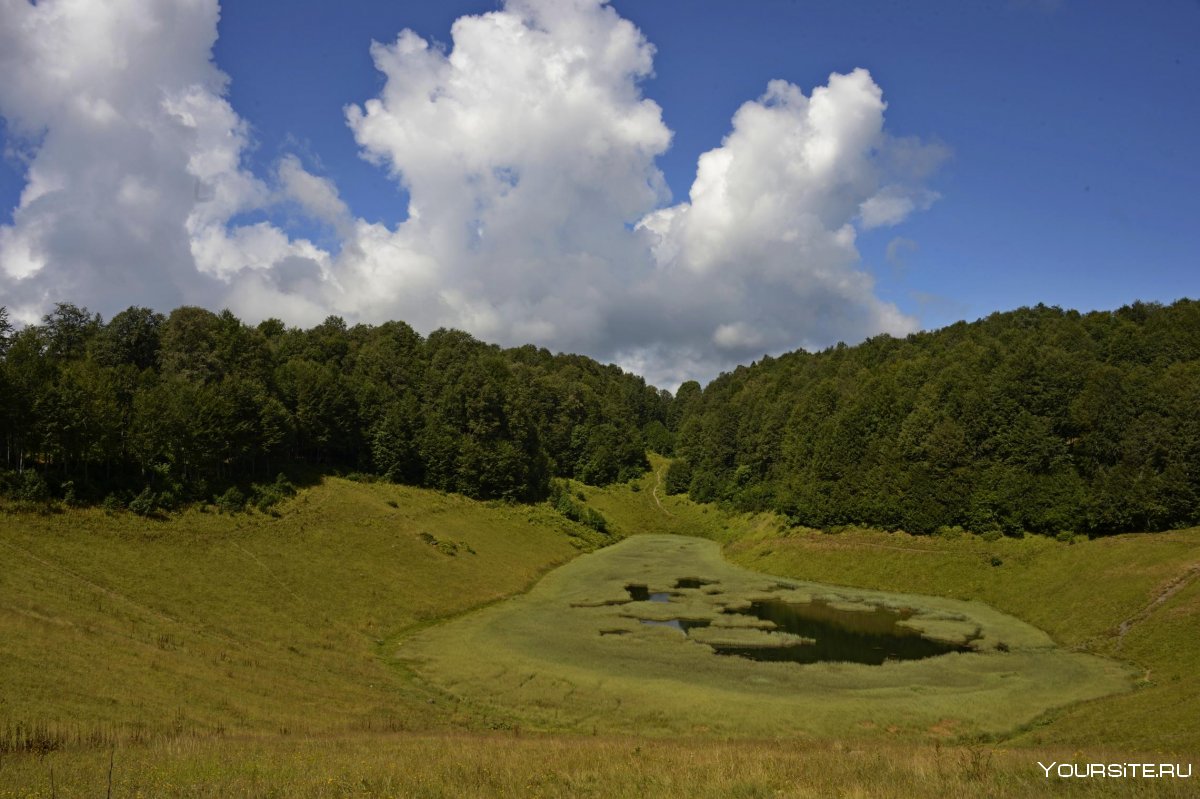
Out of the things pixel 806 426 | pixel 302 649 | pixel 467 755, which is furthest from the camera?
pixel 806 426

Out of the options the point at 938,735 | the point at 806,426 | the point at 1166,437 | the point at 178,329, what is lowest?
the point at 938,735

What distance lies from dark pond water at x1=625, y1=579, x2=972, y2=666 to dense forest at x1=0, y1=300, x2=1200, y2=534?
27.1 metres

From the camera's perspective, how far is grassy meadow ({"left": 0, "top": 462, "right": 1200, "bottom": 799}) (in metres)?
17.9

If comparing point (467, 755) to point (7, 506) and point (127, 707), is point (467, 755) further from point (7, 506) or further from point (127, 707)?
point (7, 506)

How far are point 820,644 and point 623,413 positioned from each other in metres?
133

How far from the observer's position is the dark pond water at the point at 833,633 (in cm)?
4978

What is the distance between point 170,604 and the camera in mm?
46688

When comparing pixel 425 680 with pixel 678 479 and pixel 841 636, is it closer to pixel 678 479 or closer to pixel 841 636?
pixel 841 636

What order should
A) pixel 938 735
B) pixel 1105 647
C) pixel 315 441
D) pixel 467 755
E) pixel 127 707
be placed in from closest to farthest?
1. pixel 467 755
2. pixel 127 707
3. pixel 938 735
4. pixel 1105 647
5. pixel 315 441

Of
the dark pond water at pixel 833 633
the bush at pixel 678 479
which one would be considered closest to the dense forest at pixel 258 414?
the bush at pixel 678 479

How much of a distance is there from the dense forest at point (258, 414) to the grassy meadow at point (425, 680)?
819 cm

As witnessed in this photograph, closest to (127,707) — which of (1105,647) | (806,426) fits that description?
(1105,647)

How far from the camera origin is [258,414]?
8238 centimetres

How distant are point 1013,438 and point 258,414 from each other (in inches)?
3789
